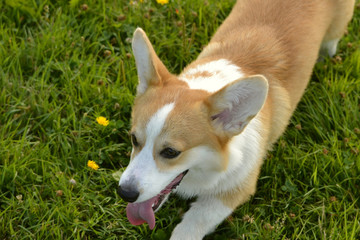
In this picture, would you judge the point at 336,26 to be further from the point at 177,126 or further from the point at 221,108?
the point at 177,126

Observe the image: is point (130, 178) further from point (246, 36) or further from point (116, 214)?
point (246, 36)

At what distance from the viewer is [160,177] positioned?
96.6 inches

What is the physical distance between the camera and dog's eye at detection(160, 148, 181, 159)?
242 cm

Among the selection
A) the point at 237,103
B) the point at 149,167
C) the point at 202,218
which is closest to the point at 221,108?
the point at 237,103

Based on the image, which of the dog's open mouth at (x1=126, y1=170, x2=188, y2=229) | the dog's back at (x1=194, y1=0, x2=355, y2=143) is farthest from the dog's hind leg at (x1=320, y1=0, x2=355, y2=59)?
Answer: the dog's open mouth at (x1=126, y1=170, x2=188, y2=229)

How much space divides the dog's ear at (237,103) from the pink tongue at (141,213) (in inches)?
22.4

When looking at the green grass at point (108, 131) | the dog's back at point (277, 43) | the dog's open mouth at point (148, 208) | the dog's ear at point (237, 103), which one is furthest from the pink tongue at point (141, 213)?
the dog's back at point (277, 43)

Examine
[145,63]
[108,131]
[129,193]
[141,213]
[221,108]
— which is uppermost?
[145,63]

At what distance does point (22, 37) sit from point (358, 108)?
2.59 metres

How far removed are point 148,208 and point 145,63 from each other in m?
0.79

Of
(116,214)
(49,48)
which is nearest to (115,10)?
(49,48)

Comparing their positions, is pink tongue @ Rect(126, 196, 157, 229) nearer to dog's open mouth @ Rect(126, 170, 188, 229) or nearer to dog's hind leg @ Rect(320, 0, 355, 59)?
dog's open mouth @ Rect(126, 170, 188, 229)

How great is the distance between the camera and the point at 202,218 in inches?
113

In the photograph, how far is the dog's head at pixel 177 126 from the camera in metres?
2.39
